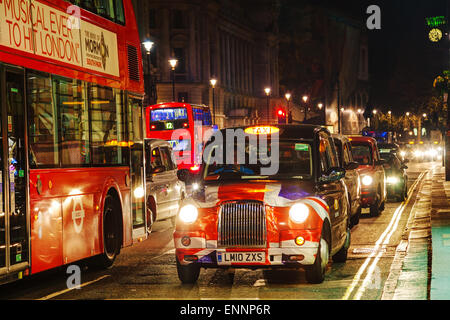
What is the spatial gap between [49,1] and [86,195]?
270cm

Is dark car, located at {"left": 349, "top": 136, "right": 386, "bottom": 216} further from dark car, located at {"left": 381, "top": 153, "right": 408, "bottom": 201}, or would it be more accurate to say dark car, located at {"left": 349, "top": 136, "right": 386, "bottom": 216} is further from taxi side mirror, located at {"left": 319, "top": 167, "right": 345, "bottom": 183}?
taxi side mirror, located at {"left": 319, "top": 167, "right": 345, "bottom": 183}

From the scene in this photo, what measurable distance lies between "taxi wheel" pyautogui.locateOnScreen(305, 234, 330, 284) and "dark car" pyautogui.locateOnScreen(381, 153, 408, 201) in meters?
17.0

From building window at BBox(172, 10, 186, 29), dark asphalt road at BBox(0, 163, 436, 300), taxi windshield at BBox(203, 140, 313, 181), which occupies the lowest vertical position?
dark asphalt road at BBox(0, 163, 436, 300)

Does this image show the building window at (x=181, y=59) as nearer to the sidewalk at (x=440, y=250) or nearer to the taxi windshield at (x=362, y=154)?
the sidewalk at (x=440, y=250)

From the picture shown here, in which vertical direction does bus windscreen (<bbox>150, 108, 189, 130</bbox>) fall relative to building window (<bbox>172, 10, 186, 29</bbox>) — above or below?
below

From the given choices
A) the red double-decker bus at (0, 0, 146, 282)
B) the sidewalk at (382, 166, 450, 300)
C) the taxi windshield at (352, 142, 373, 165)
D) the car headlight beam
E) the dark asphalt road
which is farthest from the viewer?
the car headlight beam

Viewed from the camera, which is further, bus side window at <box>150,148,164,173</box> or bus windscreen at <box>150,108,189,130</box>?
bus windscreen at <box>150,108,189,130</box>

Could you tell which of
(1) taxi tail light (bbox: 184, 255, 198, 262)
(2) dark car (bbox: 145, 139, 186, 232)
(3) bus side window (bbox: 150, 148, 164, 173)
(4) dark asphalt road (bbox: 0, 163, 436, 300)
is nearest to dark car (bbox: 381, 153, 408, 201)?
(2) dark car (bbox: 145, 139, 186, 232)

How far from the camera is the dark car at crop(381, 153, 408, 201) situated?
28141mm

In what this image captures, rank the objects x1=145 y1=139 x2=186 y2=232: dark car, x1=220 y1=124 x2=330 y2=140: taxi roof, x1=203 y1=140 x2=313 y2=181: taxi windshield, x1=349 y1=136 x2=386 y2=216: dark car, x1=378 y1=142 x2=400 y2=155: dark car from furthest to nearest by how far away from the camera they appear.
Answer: x1=378 y1=142 x2=400 y2=155: dark car
x1=349 y1=136 x2=386 y2=216: dark car
x1=145 y1=139 x2=186 y2=232: dark car
x1=220 y1=124 x2=330 y2=140: taxi roof
x1=203 y1=140 x2=313 y2=181: taxi windshield

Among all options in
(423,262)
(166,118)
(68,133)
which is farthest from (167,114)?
(68,133)

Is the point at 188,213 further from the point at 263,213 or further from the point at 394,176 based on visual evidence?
the point at 394,176

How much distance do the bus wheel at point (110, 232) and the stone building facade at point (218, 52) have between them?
56948mm
